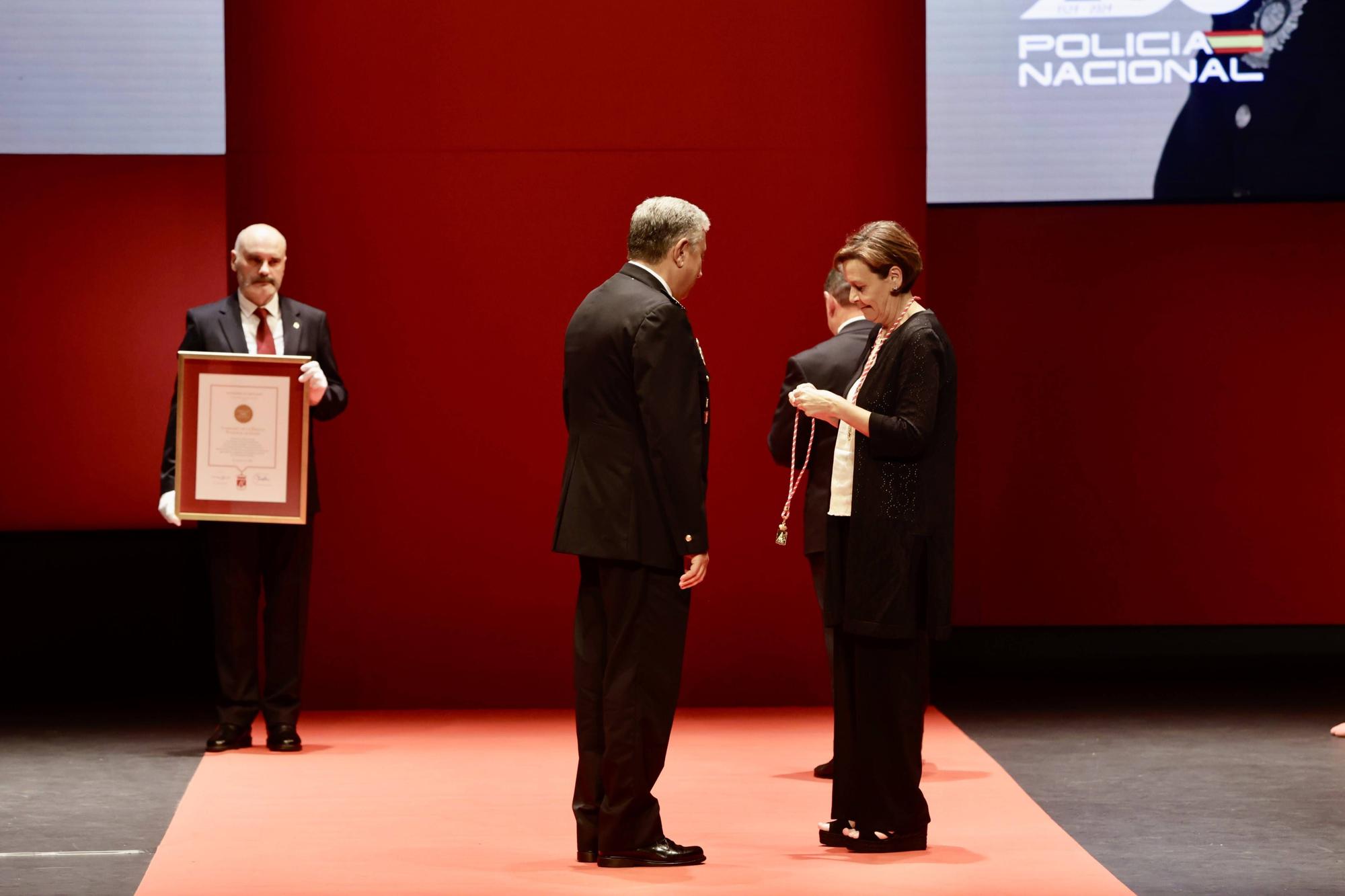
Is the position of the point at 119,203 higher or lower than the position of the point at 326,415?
higher

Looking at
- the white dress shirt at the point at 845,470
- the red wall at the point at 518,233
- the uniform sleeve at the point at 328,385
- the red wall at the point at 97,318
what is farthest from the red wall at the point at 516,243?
the red wall at the point at 97,318

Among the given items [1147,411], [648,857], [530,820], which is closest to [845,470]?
[648,857]

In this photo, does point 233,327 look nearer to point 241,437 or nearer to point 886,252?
point 241,437

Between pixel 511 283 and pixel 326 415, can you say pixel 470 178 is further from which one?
pixel 326 415

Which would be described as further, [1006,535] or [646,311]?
[1006,535]

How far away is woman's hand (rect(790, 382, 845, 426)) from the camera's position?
3785 mm

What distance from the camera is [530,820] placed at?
4277 mm

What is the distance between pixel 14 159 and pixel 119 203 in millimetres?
538

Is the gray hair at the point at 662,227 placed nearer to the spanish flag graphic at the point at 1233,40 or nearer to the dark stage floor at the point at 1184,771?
the dark stage floor at the point at 1184,771

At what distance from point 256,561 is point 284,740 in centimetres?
58

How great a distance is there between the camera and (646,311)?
361 centimetres

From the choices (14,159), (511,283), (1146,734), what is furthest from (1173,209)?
(14,159)

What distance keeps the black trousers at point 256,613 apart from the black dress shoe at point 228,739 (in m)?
0.02

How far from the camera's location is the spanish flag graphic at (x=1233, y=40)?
24.3 ft
